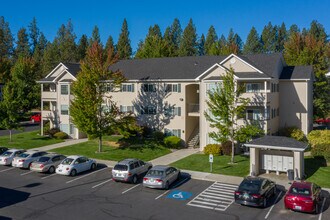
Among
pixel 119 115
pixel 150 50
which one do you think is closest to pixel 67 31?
pixel 150 50

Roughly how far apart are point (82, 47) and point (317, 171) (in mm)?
89690

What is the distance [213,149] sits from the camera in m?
35.6

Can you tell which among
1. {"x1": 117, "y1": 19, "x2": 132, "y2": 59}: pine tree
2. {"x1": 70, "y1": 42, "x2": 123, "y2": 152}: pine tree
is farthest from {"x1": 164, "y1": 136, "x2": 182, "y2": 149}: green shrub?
{"x1": 117, "y1": 19, "x2": 132, "y2": 59}: pine tree

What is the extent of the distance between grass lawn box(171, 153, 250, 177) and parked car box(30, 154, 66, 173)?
34.9 ft

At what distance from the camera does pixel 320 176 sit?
2686 cm

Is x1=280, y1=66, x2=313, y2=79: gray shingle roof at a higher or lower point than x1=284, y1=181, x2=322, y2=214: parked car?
higher

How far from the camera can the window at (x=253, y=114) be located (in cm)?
3675

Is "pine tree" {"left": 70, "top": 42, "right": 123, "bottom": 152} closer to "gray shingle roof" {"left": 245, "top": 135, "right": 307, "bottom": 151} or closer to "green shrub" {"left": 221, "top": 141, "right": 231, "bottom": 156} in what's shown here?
"green shrub" {"left": 221, "top": 141, "right": 231, "bottom": 156}

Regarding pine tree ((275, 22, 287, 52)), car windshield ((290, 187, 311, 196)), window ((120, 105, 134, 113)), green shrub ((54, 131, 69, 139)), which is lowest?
car windshield ((290, 187, 311, 196))

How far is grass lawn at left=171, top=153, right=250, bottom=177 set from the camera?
1144 inches

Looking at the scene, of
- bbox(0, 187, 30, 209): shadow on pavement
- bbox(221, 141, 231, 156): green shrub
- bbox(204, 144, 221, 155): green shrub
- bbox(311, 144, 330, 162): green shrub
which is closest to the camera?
bbox(0, 187, 30, 209): shadow on pavement

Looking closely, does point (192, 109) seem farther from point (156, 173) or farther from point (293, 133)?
point (156, 173)

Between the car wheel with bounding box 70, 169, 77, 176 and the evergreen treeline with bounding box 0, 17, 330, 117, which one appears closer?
the car wheel with bounding box 70, 169, 77, 176

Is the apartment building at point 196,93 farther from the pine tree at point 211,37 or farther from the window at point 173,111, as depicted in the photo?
the pine tree at point 211,37
